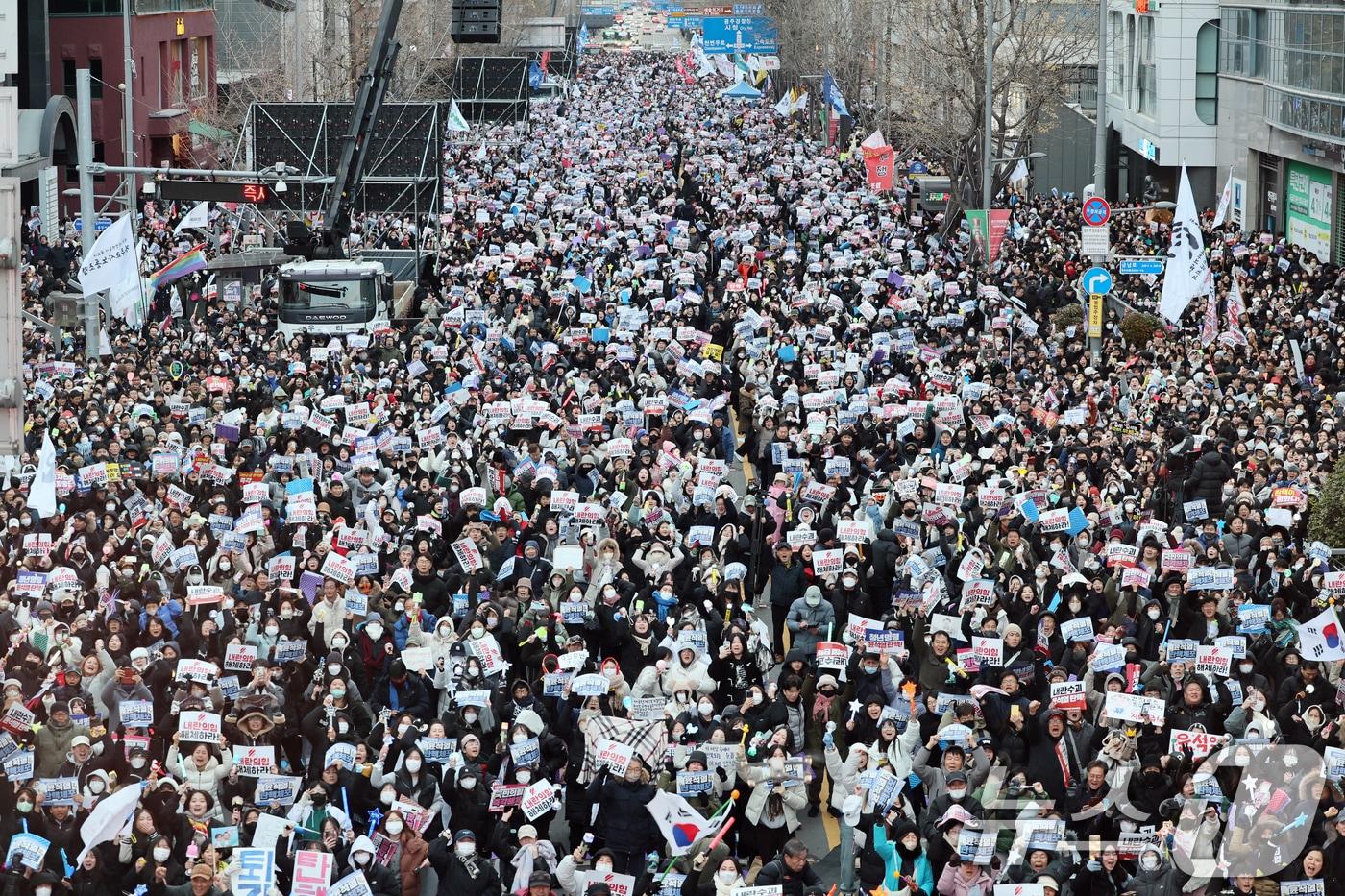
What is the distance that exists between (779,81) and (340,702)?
8669 centimetres

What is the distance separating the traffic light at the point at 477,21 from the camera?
84.7 feet

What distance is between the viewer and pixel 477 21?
2602 cm

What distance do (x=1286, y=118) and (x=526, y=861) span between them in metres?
34.2

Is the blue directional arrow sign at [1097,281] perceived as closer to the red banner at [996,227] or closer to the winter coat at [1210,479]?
the winter coat at [1210,479]

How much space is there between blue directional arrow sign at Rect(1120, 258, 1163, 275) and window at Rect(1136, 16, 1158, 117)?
1841 cm

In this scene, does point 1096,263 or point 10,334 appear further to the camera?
point 1096,263

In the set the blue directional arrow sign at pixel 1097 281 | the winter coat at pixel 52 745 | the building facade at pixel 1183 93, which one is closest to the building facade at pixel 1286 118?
the building facade at pixel 1183 93

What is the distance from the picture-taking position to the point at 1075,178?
59.5 m

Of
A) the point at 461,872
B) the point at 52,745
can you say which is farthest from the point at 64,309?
the point at 461,872

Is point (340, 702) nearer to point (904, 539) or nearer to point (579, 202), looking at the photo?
point (904, 539)

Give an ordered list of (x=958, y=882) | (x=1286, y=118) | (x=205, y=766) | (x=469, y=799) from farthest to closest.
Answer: (x=1286, y=118) → (x=205, y=766) → (x=469, y=799) → (x=958, y=882)

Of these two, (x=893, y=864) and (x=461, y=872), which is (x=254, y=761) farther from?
(x=893, y=864)

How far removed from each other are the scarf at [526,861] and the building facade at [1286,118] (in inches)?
1174

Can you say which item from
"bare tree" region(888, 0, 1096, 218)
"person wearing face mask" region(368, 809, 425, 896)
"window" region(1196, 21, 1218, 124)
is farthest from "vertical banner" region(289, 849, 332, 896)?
"window" region(1196, 21, 1218, 124)
